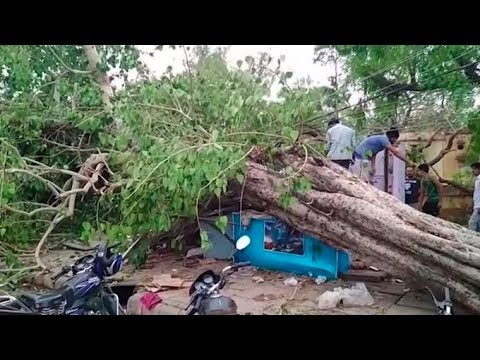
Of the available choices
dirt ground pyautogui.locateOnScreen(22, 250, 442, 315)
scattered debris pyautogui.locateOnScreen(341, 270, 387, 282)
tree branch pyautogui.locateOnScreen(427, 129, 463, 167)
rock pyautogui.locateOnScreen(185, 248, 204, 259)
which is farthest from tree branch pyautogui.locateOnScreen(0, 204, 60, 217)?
tree branch pyautogui.locateOnScreen(427, 129, 463, 167)

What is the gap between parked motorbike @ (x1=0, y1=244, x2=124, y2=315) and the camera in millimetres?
2760

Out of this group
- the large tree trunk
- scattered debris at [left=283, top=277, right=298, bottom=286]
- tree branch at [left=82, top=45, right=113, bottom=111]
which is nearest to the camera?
the large tree trunk

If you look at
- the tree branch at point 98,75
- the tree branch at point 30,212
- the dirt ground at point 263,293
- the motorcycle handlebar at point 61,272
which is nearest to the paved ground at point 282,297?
the dirt ground at point 263,293

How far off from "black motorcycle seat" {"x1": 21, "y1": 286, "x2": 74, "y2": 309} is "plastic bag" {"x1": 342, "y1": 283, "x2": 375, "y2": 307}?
1523mm

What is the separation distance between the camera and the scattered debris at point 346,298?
2.64 metres

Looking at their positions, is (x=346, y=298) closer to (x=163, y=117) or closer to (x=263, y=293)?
(x=263, y=293)

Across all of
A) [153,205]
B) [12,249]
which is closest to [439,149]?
[153,205]

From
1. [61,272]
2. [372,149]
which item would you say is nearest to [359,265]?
[372,149]

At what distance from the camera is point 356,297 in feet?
8.68

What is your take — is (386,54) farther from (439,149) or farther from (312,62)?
(439,149)

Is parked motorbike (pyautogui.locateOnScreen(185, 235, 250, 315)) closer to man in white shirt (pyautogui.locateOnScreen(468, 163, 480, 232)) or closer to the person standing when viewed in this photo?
the person standing

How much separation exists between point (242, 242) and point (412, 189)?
0.97 m

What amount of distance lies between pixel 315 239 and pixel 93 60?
1.61m

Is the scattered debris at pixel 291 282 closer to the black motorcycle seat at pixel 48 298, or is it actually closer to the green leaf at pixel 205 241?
the green leaf at pixel 205 241
